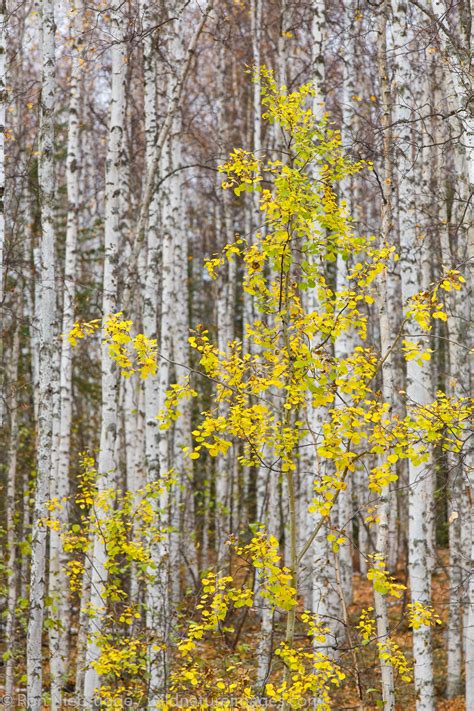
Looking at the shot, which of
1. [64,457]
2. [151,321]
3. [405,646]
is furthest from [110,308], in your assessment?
[405,646]

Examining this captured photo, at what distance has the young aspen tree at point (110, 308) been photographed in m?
6.99

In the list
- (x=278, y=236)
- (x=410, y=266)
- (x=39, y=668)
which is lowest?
(x=39, y=668)

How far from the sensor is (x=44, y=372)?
664cm

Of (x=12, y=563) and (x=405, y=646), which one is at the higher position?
(x=12, y=563)

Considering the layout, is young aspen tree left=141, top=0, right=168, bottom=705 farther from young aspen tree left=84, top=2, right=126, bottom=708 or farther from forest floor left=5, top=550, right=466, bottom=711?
forest floor left=5, top=550, right=466, bottom=711

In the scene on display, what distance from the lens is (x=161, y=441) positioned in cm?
877

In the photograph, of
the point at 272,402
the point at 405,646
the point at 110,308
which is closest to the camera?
the point at 110,308

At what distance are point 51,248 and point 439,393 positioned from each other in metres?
3.69

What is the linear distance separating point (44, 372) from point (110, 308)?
1.01m

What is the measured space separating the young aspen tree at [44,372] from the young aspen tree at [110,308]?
22.3 inches

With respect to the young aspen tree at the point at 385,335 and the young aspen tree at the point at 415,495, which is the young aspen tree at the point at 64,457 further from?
the young aspen tree at the point at 415,495

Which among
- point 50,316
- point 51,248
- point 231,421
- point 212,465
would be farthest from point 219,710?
point 212,465

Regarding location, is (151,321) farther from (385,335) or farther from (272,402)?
(385,335)

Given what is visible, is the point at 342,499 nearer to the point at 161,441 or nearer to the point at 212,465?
the point at 161,441
